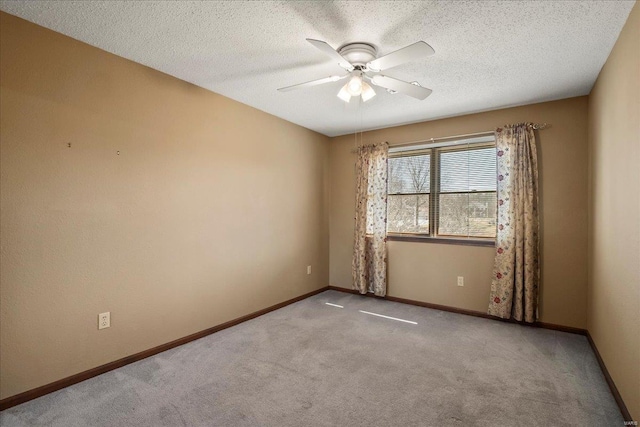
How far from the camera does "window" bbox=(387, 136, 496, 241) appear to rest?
388 centimetres

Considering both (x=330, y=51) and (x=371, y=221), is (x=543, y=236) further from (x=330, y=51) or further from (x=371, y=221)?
(x=330, y=51)

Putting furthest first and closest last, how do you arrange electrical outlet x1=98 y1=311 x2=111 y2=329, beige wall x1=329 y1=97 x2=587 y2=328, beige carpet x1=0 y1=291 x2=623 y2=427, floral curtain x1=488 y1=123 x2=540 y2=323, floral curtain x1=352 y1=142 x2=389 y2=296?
floral curtain x1=352 y1=142 x2=389 y2=296 → floral curtain x1=488 y1=123 x2=540 y2=323 → beige wall x1=329 y1=97 x2=587 y2=328 → electrical outlet x1=98 y1=311 x2=111 y2=329 → beige carpet x1=0 y1=291 x2=623 y2=427

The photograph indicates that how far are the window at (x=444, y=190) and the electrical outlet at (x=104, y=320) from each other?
3438 mm

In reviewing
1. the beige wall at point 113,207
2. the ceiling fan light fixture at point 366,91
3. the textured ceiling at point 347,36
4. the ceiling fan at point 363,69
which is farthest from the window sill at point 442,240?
the ceiling fan light fixture at point 366,91

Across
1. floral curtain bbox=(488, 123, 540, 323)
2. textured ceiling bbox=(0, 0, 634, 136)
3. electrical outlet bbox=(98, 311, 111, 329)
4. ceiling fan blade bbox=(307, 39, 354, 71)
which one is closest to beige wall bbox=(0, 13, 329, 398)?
electrical outlet bbox=(98, 311, 111, 329)

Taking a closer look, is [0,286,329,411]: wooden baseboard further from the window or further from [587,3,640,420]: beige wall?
[587,3,640,420]: beige wall

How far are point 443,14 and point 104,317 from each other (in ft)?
10.5

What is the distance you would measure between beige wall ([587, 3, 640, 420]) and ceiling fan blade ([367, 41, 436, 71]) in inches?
45.4

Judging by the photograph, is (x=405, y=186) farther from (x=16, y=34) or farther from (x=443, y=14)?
(x=16, y=34)

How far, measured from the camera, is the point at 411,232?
14.5 ft

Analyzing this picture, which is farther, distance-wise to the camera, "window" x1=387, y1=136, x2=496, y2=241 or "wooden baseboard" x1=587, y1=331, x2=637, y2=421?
"window" x1=387, y1=136, x2=496, y2=241

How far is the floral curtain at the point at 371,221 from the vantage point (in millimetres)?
4473

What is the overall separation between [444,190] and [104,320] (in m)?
3.89

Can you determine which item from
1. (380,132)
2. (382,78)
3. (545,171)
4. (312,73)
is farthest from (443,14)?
(380,132)
